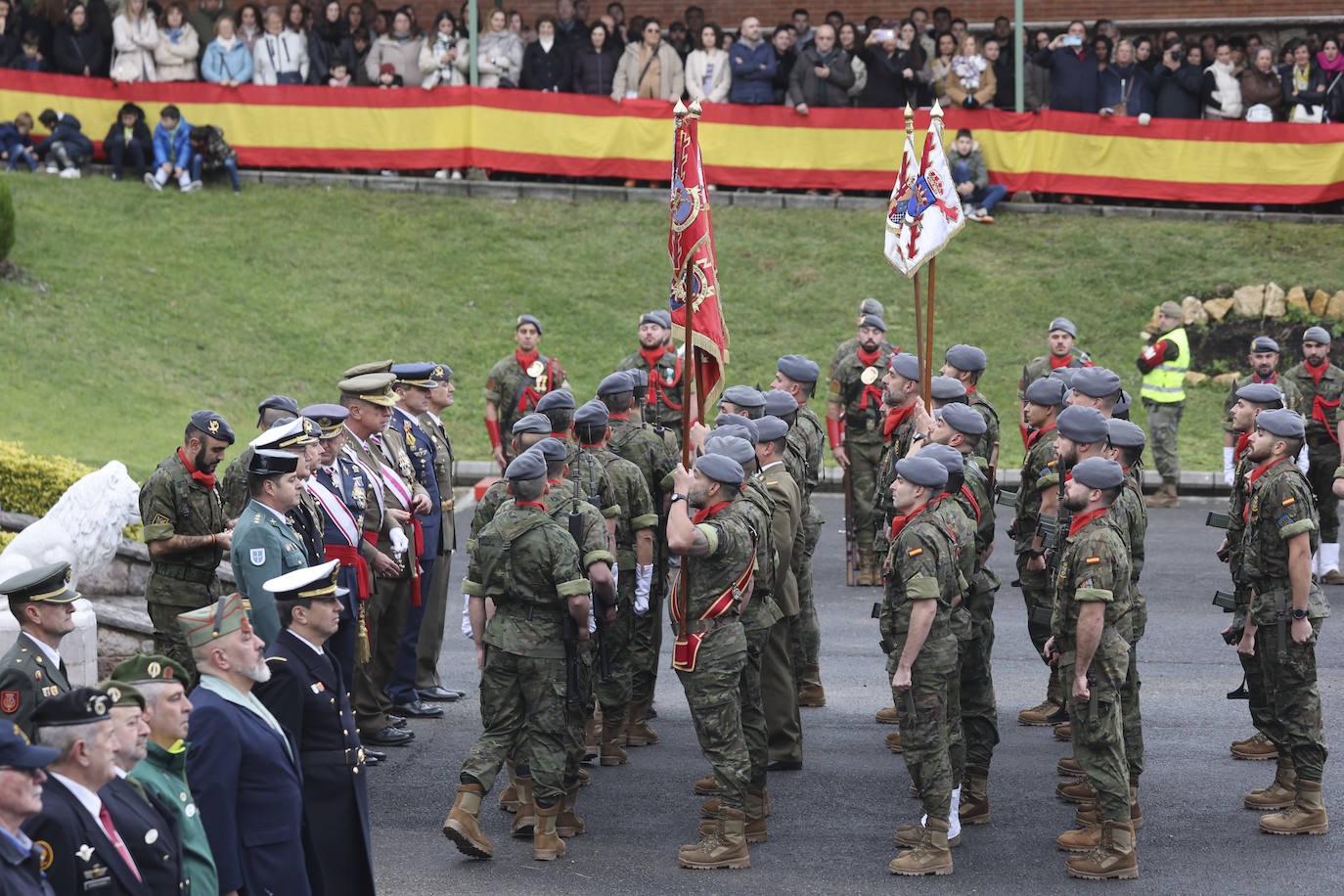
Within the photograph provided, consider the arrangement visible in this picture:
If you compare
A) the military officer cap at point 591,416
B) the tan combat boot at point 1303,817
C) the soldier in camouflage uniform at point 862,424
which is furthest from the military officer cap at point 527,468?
the soldier in camouflage uniform at point 862,424

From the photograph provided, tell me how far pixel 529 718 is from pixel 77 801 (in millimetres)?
3459

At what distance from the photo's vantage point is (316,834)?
6.04 m

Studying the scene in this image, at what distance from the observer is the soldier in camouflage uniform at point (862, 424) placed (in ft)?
43.7

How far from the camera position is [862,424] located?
44.3 ft

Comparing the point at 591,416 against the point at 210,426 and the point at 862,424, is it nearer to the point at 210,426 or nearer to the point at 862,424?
the point at 210,426

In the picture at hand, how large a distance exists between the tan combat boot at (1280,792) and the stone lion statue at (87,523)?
6.80m

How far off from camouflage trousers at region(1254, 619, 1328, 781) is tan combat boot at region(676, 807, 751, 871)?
3.01m

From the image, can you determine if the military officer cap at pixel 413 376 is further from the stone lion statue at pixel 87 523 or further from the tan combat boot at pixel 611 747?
the tan combat boot at pixel 611 747

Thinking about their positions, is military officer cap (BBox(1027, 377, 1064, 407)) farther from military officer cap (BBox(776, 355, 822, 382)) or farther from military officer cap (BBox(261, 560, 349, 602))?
military officer cap (BBox(261, 560, 349, 602))

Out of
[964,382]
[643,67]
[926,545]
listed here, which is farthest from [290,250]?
[926,545]

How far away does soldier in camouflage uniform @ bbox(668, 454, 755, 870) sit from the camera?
306 inches

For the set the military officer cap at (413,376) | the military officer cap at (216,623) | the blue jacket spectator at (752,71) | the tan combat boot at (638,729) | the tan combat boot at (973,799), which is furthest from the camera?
the blue jacket spectator at (752,71)

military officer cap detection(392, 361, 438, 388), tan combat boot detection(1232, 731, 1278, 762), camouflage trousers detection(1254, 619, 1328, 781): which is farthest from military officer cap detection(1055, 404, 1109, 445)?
military officer cap detection(392, 361, 438, 388)

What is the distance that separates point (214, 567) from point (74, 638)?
34.9 inches
